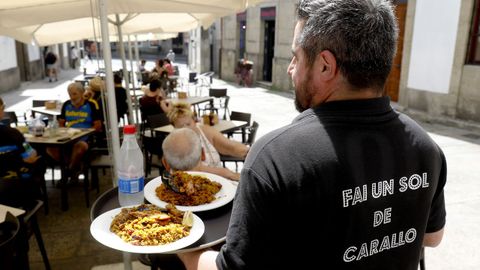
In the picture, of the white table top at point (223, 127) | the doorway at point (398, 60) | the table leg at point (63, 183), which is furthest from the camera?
the doorway at point (398, 60)

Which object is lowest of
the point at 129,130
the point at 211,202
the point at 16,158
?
the point at 16,158

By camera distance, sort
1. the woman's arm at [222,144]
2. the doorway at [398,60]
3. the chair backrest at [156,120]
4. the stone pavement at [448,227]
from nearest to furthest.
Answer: the stone pavement at [448,227], the woman's arm at [222,144], the chair backrest at [156,120], the doorway at [398,60]

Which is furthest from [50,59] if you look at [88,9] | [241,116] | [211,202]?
[211,202]

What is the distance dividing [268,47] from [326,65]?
19.7m

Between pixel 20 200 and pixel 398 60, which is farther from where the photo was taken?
pixel 398 60

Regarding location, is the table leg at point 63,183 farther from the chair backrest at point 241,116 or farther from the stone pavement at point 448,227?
the chair backrest at point 241,116

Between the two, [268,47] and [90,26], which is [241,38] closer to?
[268,47]

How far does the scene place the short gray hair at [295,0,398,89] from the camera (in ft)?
3.52

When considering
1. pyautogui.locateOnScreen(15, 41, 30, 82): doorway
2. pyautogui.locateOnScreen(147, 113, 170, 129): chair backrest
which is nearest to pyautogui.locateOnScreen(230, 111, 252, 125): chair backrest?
pyautogui.locateOnScreen(147, 113, 170, 129): chair backrest

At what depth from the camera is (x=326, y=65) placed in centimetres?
110

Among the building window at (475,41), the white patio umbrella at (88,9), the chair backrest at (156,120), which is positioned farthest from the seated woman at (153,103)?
the building window at (475,41)

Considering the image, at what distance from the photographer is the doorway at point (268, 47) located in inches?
784

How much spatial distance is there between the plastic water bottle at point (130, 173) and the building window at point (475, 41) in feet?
33.6

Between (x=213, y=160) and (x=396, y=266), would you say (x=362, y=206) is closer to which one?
(x=396, y=266)
